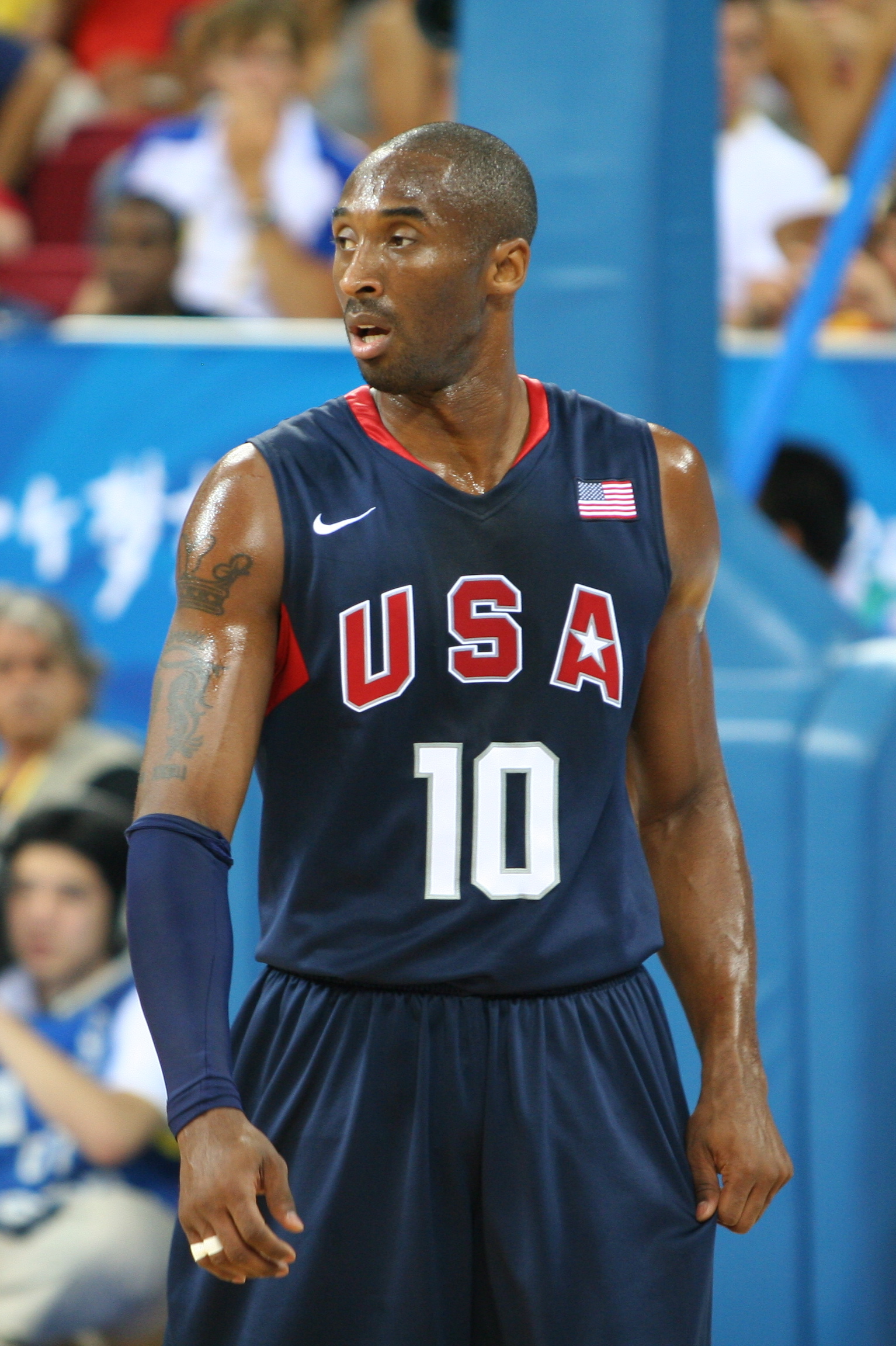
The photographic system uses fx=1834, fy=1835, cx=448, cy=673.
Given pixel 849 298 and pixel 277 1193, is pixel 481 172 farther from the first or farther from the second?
pixel 849 298

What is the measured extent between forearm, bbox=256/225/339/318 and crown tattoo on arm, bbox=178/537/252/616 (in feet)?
11.3

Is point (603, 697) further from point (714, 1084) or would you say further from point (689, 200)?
point (689, 200)

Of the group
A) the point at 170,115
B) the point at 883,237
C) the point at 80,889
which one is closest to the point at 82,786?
the point at 80,889

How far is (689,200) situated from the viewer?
117 inches

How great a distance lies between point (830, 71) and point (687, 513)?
4538 mm

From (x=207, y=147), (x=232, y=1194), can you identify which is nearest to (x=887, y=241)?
(x=207, y=147)

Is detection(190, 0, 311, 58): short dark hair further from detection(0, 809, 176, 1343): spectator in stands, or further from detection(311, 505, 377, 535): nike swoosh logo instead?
detection(311, 505, 377, 535): nike swoosh logo

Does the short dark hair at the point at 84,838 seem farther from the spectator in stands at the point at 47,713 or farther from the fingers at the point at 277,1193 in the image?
the fingers at the point at 277,1193

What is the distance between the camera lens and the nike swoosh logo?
1.87 metres

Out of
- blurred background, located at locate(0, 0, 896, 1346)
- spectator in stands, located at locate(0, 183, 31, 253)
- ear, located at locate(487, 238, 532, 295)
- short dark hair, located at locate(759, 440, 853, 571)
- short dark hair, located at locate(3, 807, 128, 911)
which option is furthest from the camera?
spectator in stands, located at locate(0, 183, 31, 253)

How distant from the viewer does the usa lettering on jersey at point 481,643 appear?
1860mm

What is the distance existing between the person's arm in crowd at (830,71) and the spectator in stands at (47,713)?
3.07 meters

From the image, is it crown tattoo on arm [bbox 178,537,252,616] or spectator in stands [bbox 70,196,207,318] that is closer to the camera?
crown tattoo on arm [bbox 178,537,252,616]

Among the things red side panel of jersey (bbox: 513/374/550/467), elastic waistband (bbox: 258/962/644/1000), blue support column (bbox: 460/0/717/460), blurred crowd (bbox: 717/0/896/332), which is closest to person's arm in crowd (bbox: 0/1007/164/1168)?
blue support column (bbox: 460/0/717/460)
